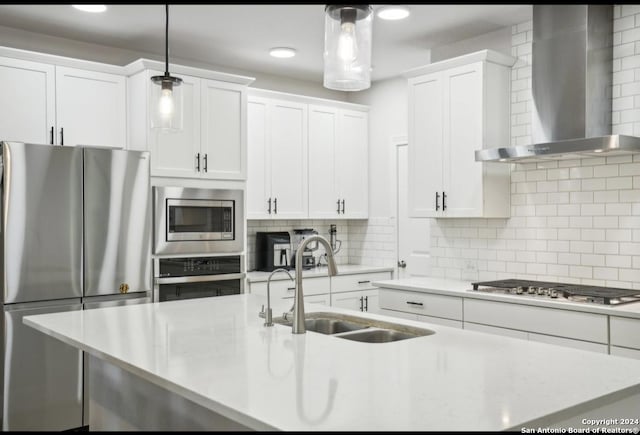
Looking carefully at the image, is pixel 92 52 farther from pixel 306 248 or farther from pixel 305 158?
pixel 306 248

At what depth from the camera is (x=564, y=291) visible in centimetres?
342

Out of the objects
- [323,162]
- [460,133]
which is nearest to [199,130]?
[323,162]

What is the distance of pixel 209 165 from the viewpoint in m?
4.54

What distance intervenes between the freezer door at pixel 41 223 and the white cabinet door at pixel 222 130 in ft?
3.34

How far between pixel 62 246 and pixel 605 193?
11.3 ft

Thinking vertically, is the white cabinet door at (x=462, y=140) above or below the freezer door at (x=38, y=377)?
above

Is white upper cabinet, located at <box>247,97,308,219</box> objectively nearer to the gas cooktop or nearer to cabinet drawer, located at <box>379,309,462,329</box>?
cabinet drawer, located at <box>379,309,462,329</box>

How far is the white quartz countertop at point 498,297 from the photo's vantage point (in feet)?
10.1

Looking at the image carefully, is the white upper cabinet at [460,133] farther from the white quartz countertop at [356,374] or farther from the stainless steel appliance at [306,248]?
the white quartz countertop at [356,374]

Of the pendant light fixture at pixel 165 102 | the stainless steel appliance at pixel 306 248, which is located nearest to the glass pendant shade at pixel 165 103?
the pendant light fixture at pixel 165 102

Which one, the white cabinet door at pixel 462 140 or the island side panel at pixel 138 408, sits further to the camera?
the white cabinet door at pixel 462 140

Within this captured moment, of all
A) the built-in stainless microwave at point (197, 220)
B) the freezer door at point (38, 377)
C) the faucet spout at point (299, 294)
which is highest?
the built-in stainless microwave at point (197, 220)

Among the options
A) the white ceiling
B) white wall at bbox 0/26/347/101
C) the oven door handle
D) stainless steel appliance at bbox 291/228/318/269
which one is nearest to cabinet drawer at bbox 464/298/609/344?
the oven door handle

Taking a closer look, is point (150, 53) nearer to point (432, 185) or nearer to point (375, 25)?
point (375, 25)
